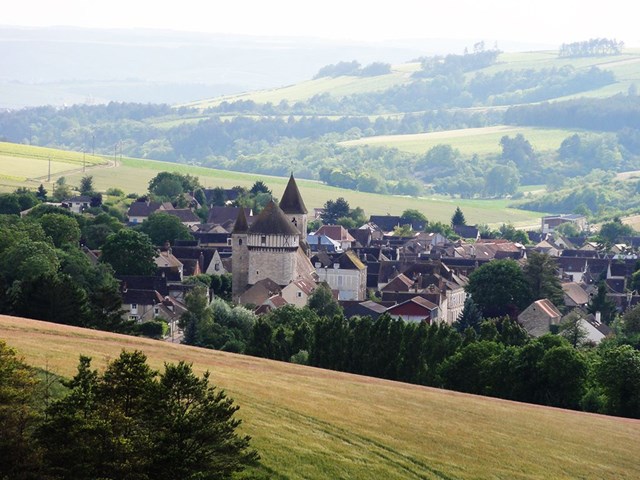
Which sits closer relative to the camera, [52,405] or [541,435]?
[52,405]

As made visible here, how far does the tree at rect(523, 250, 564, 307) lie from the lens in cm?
12681

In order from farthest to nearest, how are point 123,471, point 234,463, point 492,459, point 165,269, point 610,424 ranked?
1. point 165,269
2. point 610,424
3. point 492,459
4. point 234,463
5. point 123,471

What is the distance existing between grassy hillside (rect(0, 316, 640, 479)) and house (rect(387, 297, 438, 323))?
4780 cm

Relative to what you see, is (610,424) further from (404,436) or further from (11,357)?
(11,357)

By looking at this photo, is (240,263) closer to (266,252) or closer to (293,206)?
(266,252)

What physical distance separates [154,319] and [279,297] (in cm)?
1294

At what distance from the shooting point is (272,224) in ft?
404

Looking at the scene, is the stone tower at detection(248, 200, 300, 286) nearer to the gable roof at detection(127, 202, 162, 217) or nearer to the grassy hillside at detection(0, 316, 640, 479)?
the grassy hillside at detection(0, 316, 640, 479)

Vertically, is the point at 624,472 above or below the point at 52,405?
below

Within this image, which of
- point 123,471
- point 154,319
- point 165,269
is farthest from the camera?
point 165,269

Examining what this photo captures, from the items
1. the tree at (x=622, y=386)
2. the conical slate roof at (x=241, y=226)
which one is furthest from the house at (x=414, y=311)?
the tree at (x=622, y=386)

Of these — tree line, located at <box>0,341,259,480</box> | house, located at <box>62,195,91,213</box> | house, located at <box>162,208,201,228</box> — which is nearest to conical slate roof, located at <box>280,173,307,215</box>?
house, located at <box>162,208,201,228</box>

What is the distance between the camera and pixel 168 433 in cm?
3966

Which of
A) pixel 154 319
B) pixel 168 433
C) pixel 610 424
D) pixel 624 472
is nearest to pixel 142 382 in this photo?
pixel 168 433
